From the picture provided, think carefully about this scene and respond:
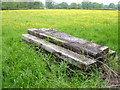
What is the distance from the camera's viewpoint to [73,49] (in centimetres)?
382

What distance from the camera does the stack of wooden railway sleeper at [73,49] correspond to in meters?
3.31

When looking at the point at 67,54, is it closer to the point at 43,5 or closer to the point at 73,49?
the point at 73,49

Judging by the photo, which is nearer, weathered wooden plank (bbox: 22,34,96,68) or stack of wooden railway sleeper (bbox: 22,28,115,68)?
weathered wooden plank (bbox: 22,34,96,68)

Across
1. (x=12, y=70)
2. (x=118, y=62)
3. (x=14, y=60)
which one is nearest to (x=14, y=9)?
(x=14, y=60)

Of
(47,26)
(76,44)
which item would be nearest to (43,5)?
(47,26)

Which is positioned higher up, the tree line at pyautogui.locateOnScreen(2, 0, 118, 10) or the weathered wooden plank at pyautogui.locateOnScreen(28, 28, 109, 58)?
the tree line at pyautogui.locateOnScreen(2, 0, 118, 10)

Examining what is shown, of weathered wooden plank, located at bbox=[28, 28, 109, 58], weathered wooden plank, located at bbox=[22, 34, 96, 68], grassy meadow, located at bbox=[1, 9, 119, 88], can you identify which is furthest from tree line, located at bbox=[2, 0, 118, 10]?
weathered wooden plank, located at bbox=[22, 34, 96, 68]

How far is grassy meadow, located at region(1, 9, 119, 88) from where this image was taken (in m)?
3.18

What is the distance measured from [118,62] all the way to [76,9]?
2423mm

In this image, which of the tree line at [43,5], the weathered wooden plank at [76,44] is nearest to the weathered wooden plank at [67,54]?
the weathered wooden plank at [76,44]

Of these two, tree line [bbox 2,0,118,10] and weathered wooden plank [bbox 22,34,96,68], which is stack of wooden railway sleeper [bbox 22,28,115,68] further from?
tree line [bbox 2,0,118,10]

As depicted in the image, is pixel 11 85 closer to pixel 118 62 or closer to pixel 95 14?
pixel 118 62

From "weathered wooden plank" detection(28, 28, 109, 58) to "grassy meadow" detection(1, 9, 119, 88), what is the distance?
0.42 meters

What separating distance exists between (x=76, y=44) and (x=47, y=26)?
2.29 metres
